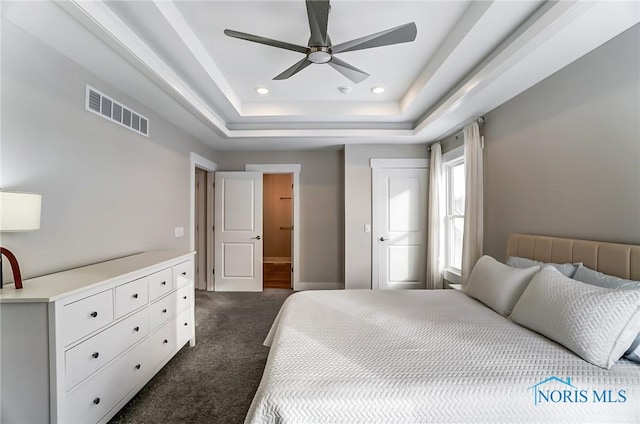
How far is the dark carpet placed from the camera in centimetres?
177

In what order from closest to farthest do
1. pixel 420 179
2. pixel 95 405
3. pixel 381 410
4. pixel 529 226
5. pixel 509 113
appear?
pixel 381 410
pixel 95 405
pixel 529 226
pixel 509 113
pixel 420 179

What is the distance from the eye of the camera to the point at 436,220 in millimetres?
3887

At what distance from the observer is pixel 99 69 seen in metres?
2.01

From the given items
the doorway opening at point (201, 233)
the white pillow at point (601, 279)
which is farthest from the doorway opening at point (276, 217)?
the white pillow at point (601, 279)

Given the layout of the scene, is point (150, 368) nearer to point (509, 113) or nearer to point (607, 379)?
point (607, 379)

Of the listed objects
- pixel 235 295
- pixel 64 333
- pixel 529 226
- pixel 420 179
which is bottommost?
pixel 235 295

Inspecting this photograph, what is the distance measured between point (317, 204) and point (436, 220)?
1915 millimetres

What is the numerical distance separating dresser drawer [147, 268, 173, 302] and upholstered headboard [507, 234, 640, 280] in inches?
117

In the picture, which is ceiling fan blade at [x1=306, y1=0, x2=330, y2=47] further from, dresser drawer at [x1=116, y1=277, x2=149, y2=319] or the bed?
dresser drawer at [x1=116, y1=277, x2=149, y2=319]

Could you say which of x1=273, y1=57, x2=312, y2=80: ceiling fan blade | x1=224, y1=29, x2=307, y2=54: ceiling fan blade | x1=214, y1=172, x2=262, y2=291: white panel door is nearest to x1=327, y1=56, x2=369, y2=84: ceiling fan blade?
x1=273, y1=57, x2=312, y2=80: ceiling fan blade

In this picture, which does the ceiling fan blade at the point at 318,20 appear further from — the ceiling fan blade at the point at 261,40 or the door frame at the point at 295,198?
the door frame at the point at 295,198

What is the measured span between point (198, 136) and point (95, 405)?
3.15m

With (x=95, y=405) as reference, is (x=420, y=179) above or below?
above

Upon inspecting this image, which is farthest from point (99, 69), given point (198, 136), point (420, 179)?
point (420, 179)
